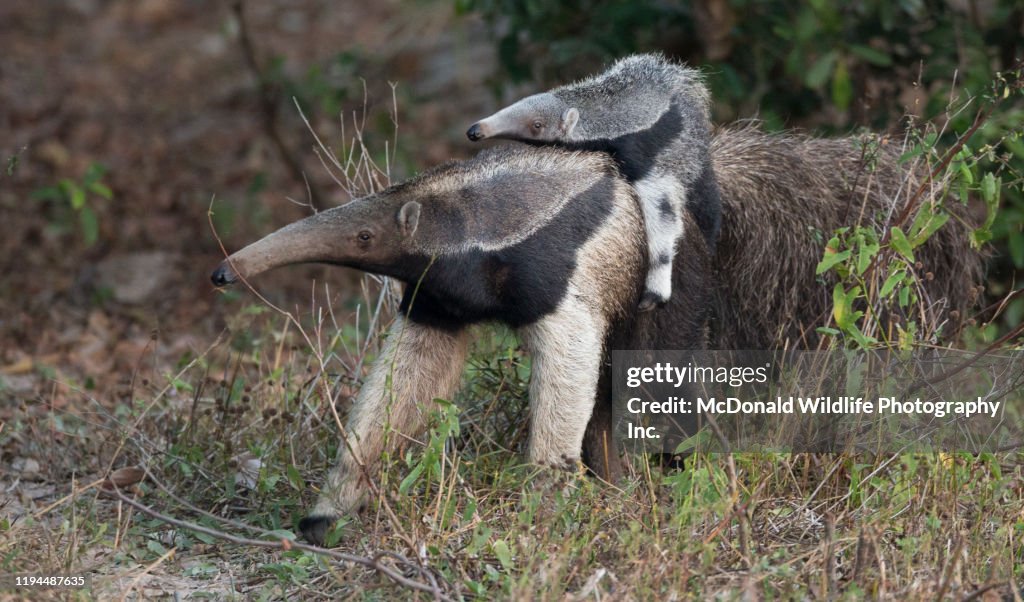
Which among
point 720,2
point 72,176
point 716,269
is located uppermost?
point 720,2

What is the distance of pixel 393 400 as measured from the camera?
15.0 feet

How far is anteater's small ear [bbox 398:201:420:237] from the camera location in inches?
167

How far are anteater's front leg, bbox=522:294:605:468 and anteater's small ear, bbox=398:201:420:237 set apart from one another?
1.73 feet

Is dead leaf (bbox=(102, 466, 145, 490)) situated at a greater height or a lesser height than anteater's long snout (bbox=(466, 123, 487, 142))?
lesser

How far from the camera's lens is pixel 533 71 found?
8.41 m

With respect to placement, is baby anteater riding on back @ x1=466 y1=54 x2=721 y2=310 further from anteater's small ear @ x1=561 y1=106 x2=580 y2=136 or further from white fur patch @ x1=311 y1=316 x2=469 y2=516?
white fur patch @ x1=311 y1=316 x2=469 y2=516

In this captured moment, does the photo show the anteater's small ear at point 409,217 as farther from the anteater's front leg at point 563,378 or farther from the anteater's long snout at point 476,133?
the anteater's front leg at point 563,378

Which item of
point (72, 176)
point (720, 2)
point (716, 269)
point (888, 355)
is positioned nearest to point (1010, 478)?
point (888, 355)

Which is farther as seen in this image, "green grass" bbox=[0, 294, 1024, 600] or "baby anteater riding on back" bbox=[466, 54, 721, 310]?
"baby anteater riding on back" bbox=[466, 54, 721, 310]

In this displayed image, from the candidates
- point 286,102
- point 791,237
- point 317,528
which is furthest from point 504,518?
point 286,102

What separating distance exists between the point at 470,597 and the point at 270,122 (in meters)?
5.92

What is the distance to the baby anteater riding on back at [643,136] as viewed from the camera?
4.66 meters

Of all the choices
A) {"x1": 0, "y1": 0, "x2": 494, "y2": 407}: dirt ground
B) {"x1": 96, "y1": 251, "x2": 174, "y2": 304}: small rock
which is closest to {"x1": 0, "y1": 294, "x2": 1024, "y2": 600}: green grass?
{"x1": 0, "y1": 0, "x2": 494, "y2": 407}: dirt ground

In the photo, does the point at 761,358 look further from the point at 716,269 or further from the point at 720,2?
the point at 720,2
